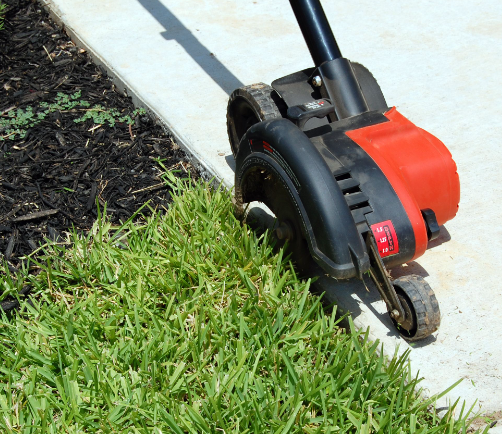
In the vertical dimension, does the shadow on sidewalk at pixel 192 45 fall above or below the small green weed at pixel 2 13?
below

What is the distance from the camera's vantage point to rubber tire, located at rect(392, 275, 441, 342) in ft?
6.51

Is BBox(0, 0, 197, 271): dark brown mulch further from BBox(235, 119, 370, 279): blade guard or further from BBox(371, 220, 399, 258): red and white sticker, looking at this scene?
BBox(371, 220, 399, 258): red and white sticker

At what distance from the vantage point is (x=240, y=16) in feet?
13.8

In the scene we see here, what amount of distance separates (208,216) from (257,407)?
1.00m

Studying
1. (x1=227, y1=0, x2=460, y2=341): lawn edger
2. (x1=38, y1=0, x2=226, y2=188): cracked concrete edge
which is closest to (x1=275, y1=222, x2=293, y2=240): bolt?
(x1=227, y1=0, x2=460, y2=341): lawn edger

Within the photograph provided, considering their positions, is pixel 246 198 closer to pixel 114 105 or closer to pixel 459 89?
pixel 114 105

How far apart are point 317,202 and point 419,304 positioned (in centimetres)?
47

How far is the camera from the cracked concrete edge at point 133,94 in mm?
2994

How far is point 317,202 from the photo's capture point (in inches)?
76.3

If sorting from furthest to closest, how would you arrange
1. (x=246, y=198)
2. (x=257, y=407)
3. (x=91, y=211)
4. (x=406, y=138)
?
(x=91, y=211) → (x=246, y=198) → (x=406, y=138) → (x=257, y=407)

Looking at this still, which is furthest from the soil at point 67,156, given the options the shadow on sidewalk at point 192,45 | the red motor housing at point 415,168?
the red motor housing at point 415,168

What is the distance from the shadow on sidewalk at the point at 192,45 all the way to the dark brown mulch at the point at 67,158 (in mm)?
538

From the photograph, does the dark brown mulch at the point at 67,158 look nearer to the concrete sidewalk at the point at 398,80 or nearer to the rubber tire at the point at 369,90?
the concrete sidewalk at the point at 398,80

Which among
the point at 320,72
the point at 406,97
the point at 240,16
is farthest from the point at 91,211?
the point at 240,16
